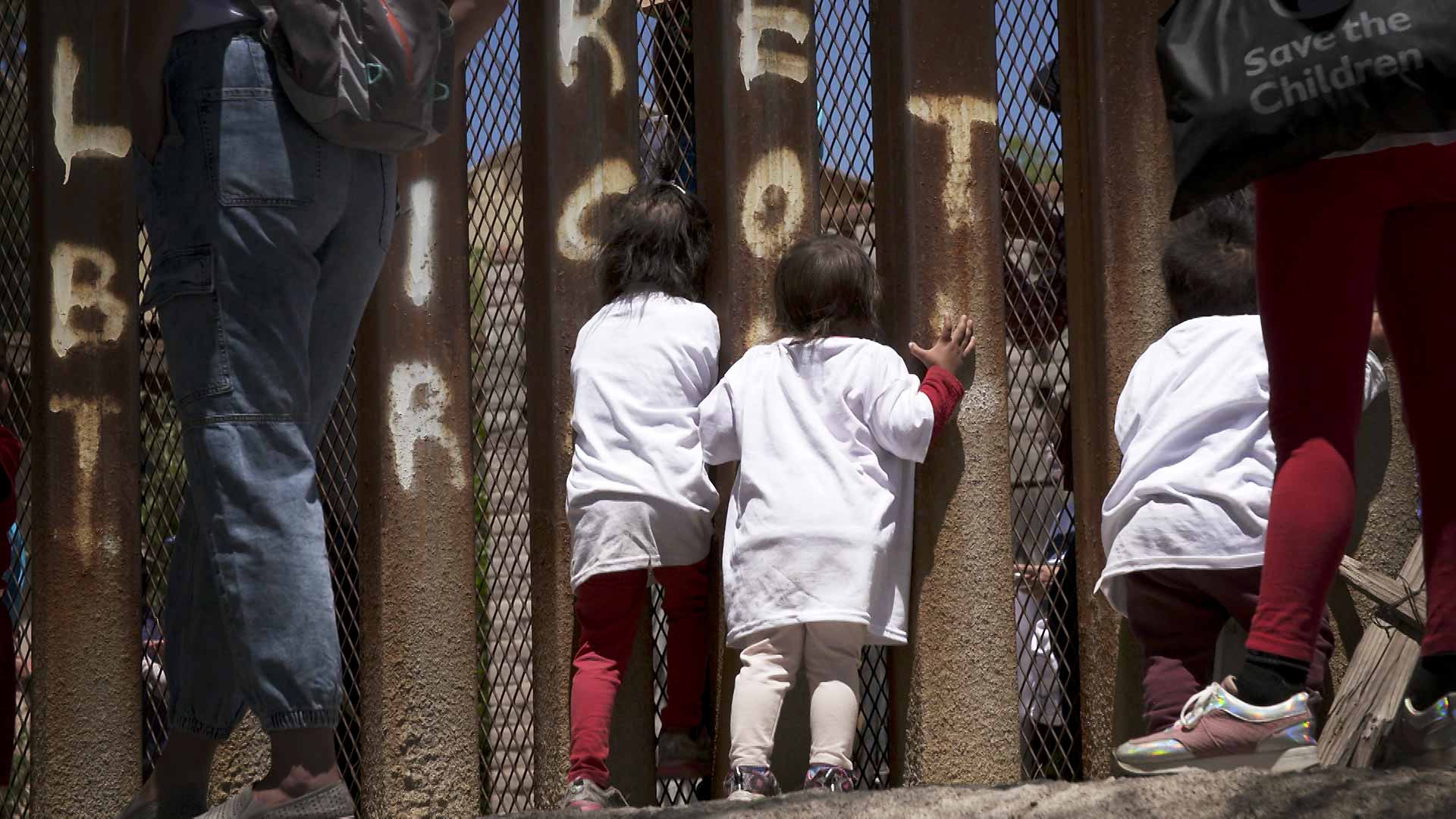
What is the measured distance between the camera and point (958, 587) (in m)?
4.04

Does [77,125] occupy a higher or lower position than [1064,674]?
higher

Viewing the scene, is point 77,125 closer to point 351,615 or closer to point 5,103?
point 5,103

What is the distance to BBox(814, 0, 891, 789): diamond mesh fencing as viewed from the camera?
4.34m

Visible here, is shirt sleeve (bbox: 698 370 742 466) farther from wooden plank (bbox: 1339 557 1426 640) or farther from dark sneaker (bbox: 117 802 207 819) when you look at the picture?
dark sneaker (bbox: 117 802 207 819)

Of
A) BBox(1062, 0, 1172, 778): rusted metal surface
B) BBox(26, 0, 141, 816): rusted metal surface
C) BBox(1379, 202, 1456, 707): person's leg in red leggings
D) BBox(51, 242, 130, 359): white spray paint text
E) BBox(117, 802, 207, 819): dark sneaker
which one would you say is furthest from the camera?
BBox(51, 242, 130, 359): white spray paint text

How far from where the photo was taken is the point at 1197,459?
3.30 m

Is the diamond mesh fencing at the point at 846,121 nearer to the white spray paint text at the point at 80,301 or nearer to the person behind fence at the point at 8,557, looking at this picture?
the white spray paint text at the point at 80,301

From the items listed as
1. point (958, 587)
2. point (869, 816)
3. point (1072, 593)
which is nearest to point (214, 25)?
point (869, 816)

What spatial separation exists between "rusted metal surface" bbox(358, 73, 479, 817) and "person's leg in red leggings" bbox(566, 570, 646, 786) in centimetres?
41

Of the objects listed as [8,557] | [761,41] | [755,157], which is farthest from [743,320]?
[8,557]

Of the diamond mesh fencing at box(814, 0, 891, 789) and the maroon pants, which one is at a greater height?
the diamond mesh fencing at box(814, 0, 891, 789)

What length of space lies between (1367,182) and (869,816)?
1130 millimetres

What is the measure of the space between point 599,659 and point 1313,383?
6.95ft

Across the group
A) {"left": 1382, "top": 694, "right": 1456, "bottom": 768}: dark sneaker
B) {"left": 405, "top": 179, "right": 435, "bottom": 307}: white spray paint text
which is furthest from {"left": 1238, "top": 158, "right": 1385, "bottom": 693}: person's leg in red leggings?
{"left": 405, "top": 179, "right": 435, "bottom": 307}: white spray paint text
